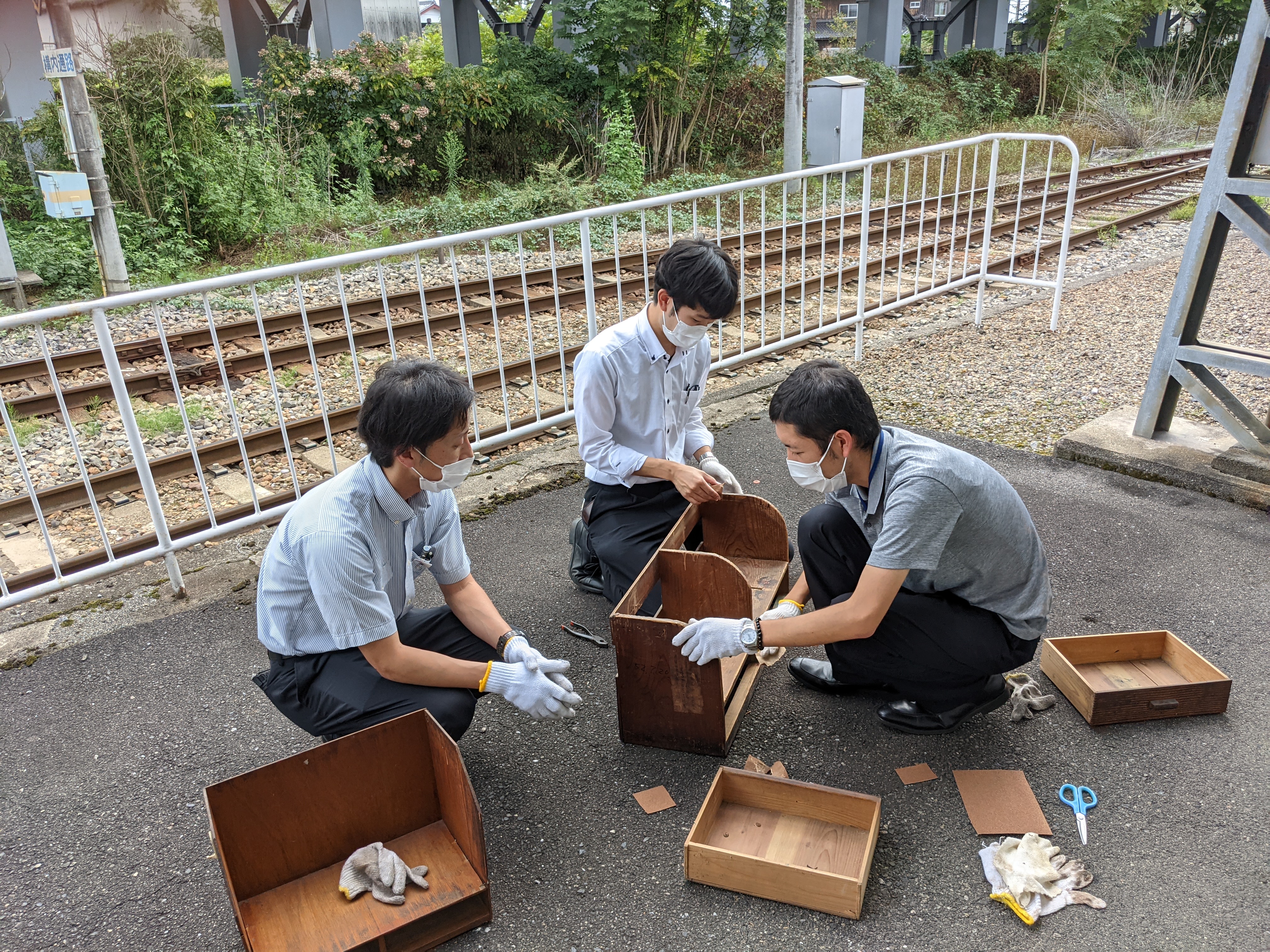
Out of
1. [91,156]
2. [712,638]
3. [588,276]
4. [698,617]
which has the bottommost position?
[698,617]

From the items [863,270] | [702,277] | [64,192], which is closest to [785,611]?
[702,277]

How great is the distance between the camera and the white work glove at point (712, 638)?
8.72 ft

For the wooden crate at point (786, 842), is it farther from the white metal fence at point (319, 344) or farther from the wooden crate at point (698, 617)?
the white metal fence at point (319, 344)

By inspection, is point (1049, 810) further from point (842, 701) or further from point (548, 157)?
point (548, 157)

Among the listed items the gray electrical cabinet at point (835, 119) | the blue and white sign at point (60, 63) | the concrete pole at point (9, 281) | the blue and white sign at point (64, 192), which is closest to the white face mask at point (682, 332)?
the blue and white sign at point (64, 192)

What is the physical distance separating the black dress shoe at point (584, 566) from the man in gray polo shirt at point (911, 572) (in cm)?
108

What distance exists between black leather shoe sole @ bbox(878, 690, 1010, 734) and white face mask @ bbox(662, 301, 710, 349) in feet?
5.14

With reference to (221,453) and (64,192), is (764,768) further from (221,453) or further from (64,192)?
(64,192)

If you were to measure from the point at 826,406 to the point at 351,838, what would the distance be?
71.2 inches

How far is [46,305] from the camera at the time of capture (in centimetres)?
955

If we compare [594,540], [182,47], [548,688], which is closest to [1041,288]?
[594,540]

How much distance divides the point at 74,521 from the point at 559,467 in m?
2.71

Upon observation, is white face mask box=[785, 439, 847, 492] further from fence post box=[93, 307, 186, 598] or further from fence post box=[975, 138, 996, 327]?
fence post box=[975, 138, 996, 327]

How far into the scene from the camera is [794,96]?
13969 millimetres
